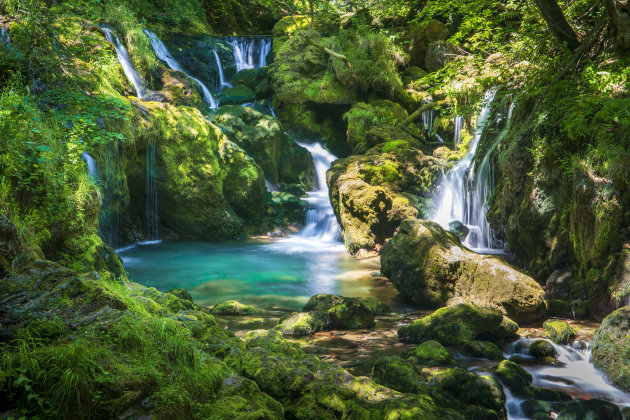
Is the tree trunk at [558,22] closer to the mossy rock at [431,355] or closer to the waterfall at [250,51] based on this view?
the mossy rock at [431,355]

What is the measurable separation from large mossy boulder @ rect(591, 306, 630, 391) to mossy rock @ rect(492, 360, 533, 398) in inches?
34.8

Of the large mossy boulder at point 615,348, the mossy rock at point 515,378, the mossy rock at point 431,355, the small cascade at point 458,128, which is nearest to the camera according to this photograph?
the mossy rock at point 515,378

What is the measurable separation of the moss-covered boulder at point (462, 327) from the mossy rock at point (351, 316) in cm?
55

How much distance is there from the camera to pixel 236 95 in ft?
59.7

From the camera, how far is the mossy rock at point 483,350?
5020 millimetres

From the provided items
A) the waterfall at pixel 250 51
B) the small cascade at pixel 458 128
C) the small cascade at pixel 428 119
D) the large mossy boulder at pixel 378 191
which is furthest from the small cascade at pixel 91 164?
the waterfall at pixel 250 51

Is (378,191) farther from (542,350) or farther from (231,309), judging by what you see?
(542,350)

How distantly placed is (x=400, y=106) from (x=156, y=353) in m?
15.3

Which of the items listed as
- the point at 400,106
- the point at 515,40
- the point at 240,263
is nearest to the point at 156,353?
the point at 240,263

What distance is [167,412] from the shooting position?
6.69 ft

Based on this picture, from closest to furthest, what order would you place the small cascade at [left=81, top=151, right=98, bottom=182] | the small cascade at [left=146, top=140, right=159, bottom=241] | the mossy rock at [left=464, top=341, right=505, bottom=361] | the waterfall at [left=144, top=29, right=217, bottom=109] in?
the mossy rock at [left=464, top=341, right=505, bottom=361]
the small cascade at [left=81, top=151, right=98, bottom=182]
the small cascade at [left=146, top=140, right=159, bottom=241]
the waterfall at [left=144, top=29, right=217, bottom=109]

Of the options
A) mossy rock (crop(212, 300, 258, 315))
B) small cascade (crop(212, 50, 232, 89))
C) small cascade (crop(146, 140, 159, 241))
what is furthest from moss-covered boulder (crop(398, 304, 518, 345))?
small cascade (crop(212, 50, 232, 89))

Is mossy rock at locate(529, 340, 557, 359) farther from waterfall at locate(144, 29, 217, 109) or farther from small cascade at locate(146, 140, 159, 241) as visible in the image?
waterfall at locate(144, 29, 217, 109)

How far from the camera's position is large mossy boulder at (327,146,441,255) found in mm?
10852
